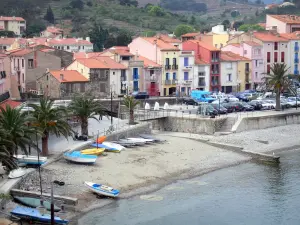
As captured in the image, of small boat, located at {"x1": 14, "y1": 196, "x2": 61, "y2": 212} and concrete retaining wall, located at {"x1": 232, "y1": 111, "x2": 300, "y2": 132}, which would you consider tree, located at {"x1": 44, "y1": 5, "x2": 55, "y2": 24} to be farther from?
small boat, located at {"x1": 14, "y1": 196, "x2": 61, "y2": 212}

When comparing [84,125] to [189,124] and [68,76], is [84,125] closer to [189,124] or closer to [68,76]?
[189,124]

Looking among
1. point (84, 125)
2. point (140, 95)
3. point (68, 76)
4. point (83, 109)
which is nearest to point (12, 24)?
point (68, 76)

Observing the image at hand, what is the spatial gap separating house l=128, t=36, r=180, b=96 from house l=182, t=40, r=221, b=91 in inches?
154

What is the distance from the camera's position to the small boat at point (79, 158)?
1987 inches

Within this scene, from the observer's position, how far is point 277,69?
74750 mm

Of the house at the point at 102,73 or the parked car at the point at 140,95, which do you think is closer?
the house at the point at 102,73

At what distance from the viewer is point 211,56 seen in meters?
91.1

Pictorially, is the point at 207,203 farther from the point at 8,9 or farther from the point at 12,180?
the point at 8,9

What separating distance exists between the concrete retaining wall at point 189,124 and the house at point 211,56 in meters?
22.0

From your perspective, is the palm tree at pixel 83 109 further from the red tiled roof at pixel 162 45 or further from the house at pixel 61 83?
the red tiled roof at pixel 162 45

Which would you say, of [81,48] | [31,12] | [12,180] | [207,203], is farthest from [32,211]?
[31,12]

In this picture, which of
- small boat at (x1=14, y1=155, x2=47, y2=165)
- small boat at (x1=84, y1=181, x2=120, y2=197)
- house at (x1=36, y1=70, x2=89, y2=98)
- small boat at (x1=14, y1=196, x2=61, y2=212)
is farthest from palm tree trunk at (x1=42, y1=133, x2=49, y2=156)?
house at (x1=36, y1=70, x2=89, y2=98)

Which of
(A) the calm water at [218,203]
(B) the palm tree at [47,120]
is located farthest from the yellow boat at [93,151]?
(A) the calm water at [218,203]

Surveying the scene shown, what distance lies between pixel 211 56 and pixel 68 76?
70.8 feet
